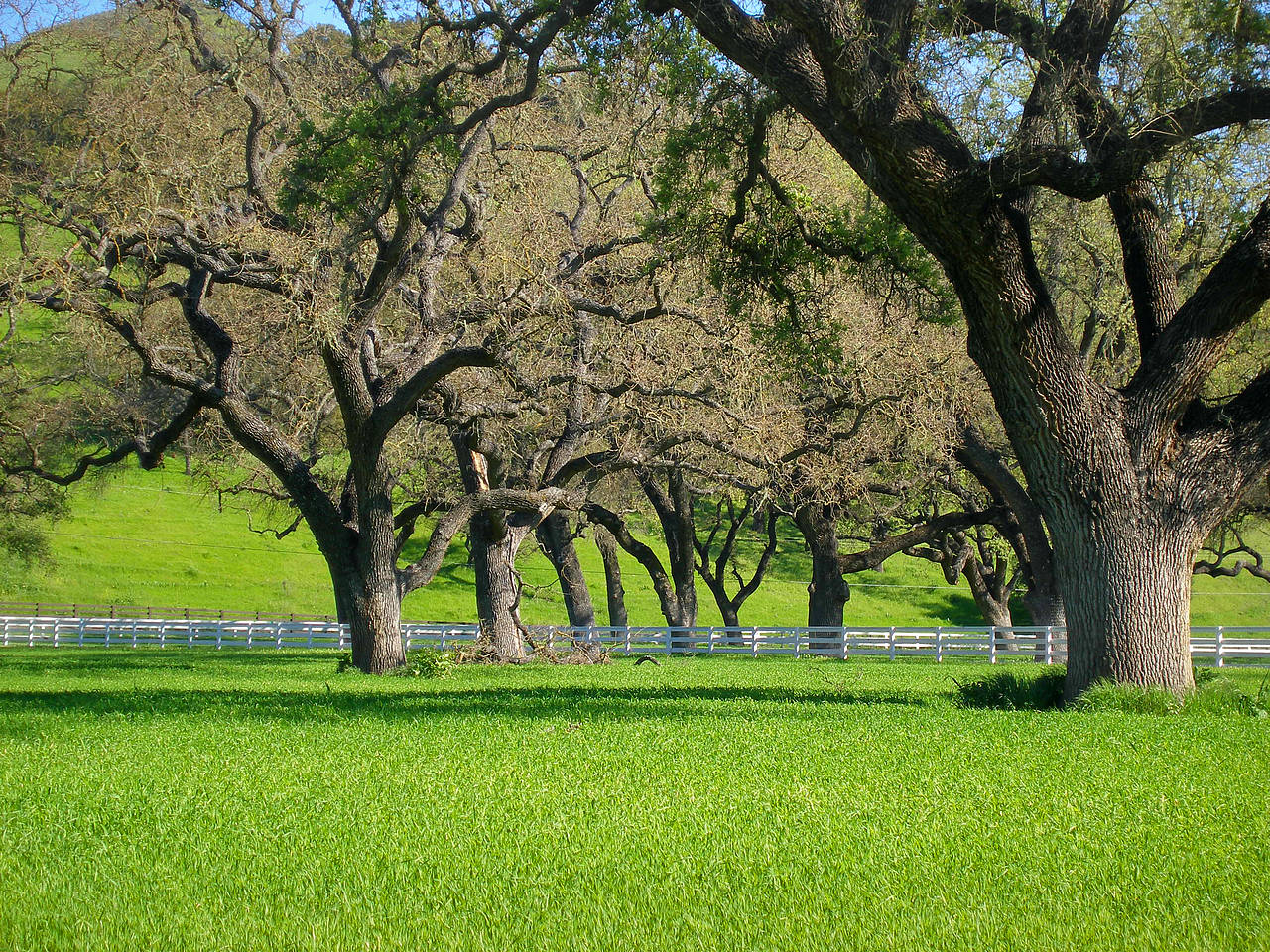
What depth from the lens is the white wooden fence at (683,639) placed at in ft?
95.2

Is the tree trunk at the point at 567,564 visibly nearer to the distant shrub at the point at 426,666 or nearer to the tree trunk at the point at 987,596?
the distant shrub at the point at 426,666

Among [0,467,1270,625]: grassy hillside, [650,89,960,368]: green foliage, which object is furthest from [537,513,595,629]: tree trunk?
[0,467,1270,625]: grassy hillside

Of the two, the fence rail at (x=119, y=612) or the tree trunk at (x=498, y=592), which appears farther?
the fence rail at (x=119, y=612)

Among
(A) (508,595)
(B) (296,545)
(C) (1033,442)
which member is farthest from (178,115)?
(B) (296,545)

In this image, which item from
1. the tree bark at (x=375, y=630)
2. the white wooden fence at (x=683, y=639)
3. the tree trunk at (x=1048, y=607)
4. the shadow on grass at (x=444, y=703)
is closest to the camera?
the shadow on grass at (x=444, y=703)

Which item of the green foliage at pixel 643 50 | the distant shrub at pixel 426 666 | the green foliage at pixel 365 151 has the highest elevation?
the green foliage at pixel 643 50

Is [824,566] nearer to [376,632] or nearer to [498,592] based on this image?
[498,592]

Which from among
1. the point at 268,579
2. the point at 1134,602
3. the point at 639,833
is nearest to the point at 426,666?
the point at 1134,602

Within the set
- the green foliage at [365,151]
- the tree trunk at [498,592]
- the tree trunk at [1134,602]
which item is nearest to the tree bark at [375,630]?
the tree trunk at [498,592]

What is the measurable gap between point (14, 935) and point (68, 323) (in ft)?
61.5

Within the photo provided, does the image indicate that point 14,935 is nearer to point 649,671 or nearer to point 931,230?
point 931,230

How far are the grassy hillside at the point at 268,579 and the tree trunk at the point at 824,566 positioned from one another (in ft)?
87.9

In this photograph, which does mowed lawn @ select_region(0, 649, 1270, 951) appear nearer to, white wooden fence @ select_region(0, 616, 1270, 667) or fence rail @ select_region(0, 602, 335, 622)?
white wooden fence @ select_region(0, 616, 1270, 667)

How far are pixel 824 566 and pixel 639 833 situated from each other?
26252 mm
